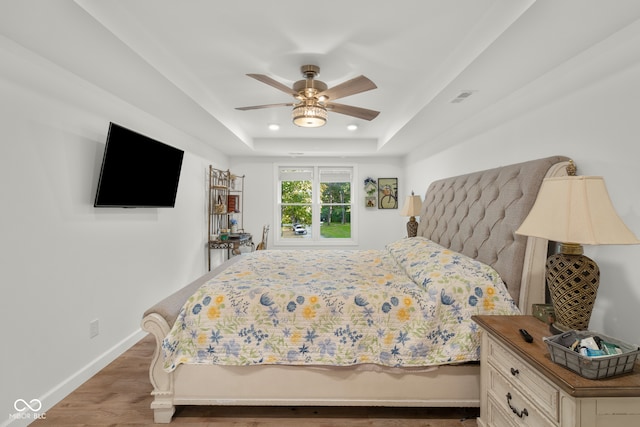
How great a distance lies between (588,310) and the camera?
137 cm

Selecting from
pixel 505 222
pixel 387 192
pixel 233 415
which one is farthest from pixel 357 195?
pixel 233 415

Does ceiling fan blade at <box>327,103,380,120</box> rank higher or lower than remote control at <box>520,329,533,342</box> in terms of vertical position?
higher

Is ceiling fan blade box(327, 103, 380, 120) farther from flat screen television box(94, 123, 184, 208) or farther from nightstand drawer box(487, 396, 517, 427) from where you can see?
nightstand drawer box(487, 396, 517, 427)

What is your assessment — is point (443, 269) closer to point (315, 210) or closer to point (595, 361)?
point (595, 361)

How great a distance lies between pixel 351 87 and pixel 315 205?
365cm

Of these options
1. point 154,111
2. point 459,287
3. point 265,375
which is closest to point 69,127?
point 154,111

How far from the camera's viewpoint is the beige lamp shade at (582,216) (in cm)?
123

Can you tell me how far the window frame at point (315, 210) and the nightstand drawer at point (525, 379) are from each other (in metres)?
4.05

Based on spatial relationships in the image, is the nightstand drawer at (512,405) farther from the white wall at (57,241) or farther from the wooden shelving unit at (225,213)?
the wooden shelving unit at (225,213)

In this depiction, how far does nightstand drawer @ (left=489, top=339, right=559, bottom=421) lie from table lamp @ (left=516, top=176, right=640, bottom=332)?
259 millimetres

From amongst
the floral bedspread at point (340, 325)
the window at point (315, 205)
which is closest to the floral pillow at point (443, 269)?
the floral bedspread at point (340, 325)

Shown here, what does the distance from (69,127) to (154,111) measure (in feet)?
3.00

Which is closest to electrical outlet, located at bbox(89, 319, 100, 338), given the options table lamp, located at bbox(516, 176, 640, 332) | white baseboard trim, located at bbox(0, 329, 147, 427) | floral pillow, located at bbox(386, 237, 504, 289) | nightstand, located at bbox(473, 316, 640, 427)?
white baseboard trim, located at bbox(0, 329, 147, 427)

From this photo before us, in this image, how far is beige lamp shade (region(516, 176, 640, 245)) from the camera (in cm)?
123
